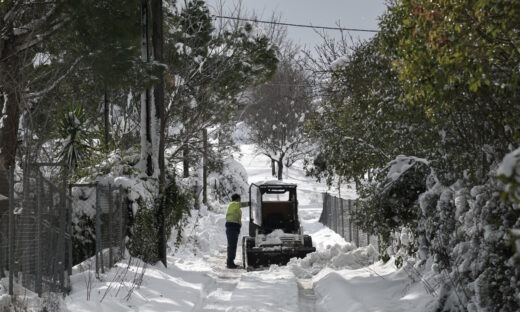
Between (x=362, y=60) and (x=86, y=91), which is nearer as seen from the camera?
(x=362, y=60)

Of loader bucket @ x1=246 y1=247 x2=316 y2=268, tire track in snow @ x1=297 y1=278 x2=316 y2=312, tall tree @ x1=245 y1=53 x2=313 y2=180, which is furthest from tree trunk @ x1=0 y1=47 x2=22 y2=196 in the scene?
tall tree @ x1=245 y1=53 x2=313 y2=180

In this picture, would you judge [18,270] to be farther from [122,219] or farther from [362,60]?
[362,60]

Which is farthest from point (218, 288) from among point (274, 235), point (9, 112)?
point (9, 112)

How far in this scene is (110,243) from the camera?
13062 millimetres

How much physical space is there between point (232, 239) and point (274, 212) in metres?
3.02

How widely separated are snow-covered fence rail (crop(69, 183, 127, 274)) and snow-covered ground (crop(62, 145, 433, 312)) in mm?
303

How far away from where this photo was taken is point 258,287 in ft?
41.3

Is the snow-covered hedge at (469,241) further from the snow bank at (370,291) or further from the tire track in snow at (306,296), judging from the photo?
the tire track in snow at (306,296)

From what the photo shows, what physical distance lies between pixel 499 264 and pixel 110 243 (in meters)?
8.19

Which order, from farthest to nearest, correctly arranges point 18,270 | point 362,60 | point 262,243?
point 262,243, point 362,60, point 18,270

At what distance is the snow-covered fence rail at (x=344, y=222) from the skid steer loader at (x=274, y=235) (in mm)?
1552

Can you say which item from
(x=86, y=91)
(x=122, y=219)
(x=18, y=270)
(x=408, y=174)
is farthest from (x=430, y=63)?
(x=86, y=91)

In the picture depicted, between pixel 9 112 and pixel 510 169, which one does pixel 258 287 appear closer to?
pixel 9 112

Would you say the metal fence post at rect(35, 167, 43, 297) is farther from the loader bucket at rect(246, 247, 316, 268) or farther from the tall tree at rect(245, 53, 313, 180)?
the tall tree at rect(245, 53, 313, 180)
